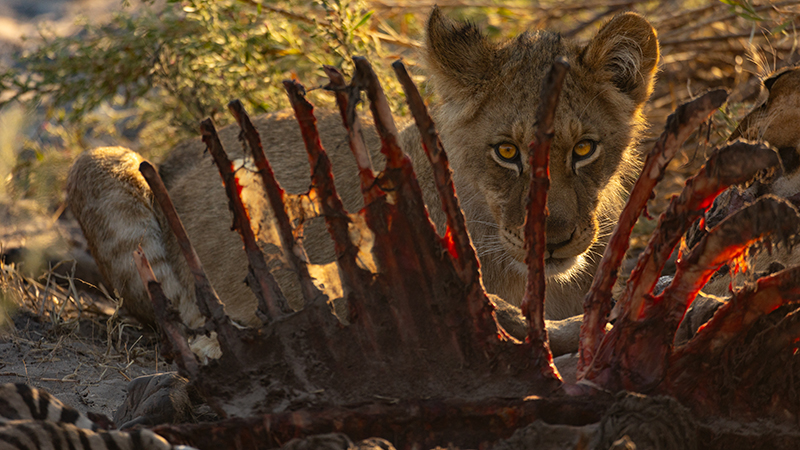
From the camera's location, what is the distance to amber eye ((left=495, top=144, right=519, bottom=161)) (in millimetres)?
2865

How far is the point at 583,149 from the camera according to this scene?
9.39 ft

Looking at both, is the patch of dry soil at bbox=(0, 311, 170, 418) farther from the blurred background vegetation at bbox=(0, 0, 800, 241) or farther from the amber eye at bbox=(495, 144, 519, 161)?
the blurred background vegetation at bbox=(0, 0, 800, 241)

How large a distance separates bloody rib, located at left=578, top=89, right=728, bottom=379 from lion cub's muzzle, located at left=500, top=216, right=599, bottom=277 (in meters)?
0.99

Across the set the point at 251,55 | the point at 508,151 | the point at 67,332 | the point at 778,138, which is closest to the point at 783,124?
the point at 778,138

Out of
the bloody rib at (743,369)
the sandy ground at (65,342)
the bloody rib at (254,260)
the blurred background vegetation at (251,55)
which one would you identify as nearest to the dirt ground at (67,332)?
the sandy ground at (65,342)

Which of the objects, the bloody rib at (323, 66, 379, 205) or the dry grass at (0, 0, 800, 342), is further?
the dry grass at (0, 0, 800, 342)

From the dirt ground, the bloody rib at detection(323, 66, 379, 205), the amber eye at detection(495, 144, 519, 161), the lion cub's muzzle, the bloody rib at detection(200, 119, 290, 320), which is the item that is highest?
the bloody rib at detection(323, 66, 379, 205)

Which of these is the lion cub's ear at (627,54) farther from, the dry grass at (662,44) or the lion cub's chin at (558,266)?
the dry grass at (662,44)

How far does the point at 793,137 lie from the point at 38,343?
291 centimetres

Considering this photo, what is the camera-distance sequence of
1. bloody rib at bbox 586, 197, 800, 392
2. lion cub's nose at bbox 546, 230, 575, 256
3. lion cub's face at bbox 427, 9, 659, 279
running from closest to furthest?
1. bloody rib at bbox 586, 197, 800, 392
2. lion cub's nose at bbox 546, 230, 575, 256
3. lion cub's face at bbox 427, 9, 659, 279

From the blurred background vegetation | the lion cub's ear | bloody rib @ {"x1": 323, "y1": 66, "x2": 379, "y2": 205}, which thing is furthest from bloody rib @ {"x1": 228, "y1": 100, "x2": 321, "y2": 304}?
the blurred background vegetation

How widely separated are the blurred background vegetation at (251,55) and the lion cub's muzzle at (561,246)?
6.28 feet

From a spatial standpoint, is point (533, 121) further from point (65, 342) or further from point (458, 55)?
point (65, 342)

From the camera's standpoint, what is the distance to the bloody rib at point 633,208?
136cm
